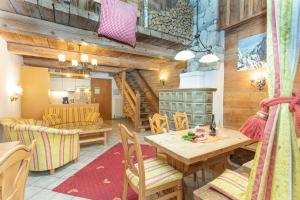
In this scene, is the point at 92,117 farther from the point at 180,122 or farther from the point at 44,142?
Answer: the point at 180,122

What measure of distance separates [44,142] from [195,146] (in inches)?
92.6

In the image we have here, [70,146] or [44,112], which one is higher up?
[44,112]

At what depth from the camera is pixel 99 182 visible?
8.16 feet

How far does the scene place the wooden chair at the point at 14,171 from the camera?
85cm

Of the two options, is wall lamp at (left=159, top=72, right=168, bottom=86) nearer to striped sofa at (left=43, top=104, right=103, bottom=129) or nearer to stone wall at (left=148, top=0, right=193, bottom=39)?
stone wall at (left=148, top=0, right=193, bottom=39)

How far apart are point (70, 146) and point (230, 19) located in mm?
3885

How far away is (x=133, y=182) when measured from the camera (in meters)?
1.62

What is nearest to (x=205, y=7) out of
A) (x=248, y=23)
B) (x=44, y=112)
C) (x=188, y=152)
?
(x=248, y=23)

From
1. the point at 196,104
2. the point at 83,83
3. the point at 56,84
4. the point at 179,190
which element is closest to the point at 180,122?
the point at 196,104

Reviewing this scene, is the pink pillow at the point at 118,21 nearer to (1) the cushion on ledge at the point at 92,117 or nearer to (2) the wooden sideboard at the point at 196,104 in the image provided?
(2) the wooden sideboard at the point at 196,104

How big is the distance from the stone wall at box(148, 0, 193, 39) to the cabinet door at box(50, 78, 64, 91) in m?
6.13

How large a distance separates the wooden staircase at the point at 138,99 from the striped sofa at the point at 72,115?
129 centimetres

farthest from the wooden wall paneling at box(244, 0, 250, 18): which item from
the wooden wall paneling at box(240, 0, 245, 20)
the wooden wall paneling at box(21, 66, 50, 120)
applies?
the wooden wall paneling at box(21, 66, 50, 120)

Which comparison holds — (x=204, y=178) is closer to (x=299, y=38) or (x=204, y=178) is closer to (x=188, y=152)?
(x=188, y=152)
